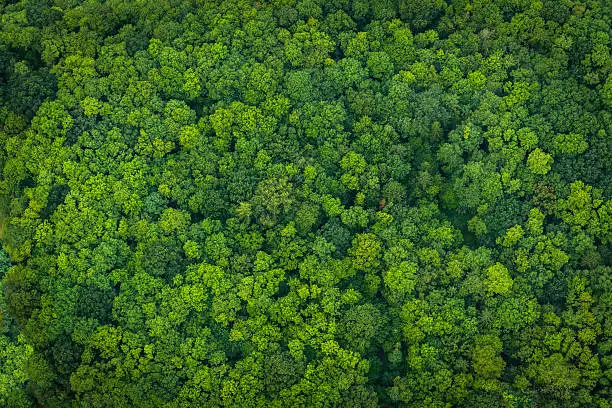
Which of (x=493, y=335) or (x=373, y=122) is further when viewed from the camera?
(x=373, y=122)

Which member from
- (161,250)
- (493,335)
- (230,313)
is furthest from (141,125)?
(493,335)

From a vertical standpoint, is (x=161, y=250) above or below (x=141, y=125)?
below

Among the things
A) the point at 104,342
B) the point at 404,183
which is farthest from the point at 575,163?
the point at 104,342

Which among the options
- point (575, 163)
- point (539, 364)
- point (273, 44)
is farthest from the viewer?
point (273, 44)

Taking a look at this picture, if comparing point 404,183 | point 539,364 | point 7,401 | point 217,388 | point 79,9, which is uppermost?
point 79,9

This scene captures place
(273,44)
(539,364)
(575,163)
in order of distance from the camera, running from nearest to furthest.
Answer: (539,364) < (575,163) < (273,44)

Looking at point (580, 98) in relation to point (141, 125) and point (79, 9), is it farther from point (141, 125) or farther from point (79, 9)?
point (79, 9)
